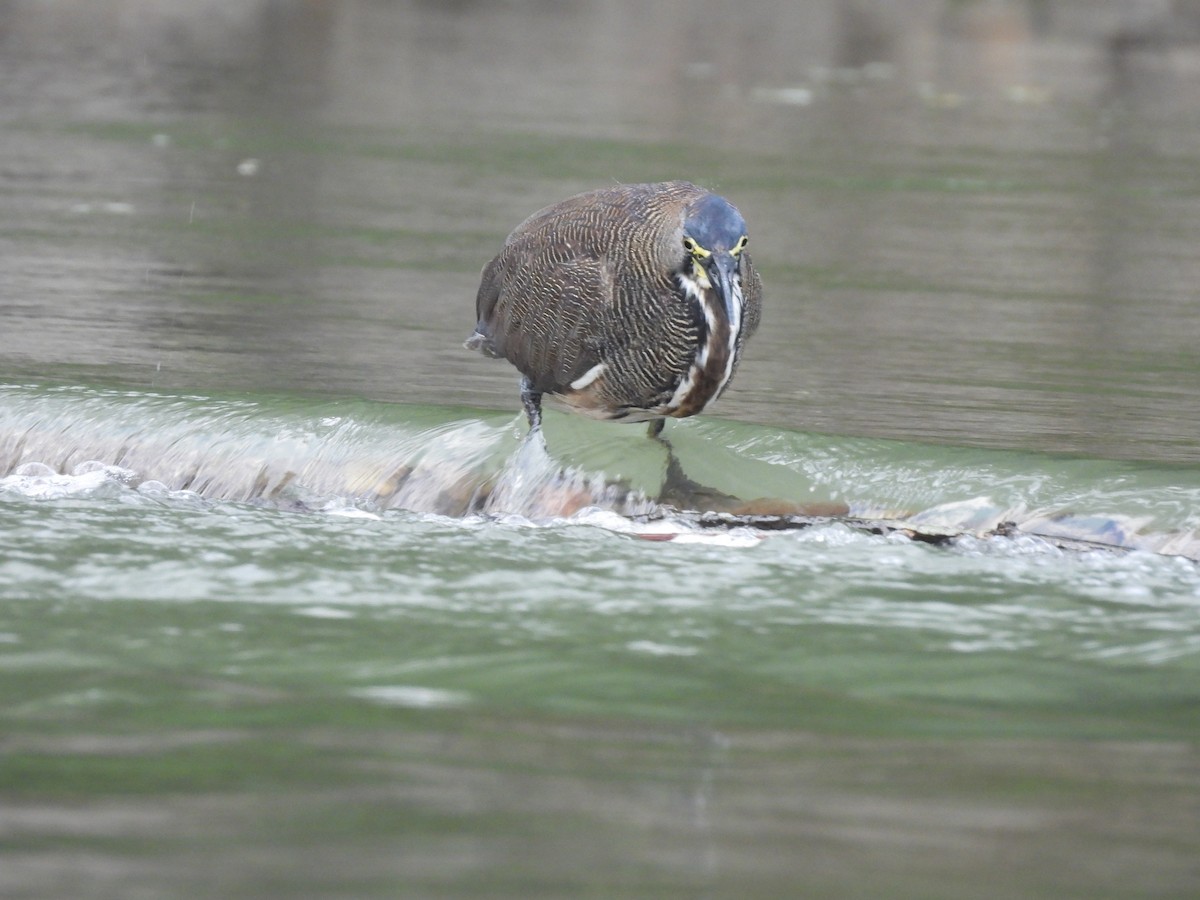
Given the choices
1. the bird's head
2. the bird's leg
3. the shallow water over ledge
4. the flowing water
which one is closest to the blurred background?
the flowing water

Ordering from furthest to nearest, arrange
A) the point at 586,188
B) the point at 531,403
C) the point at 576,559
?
1. the point at 586,188
2. the point at 531,403
3. the point at 576,559

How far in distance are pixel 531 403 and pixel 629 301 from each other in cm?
83

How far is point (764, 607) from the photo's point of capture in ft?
17.6

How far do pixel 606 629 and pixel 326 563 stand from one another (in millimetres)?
962

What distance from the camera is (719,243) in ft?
19.6

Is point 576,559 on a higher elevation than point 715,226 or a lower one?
lower

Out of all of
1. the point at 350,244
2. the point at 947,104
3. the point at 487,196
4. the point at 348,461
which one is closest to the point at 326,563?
the point at 348,461

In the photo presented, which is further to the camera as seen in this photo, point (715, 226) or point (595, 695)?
point (715, 226)

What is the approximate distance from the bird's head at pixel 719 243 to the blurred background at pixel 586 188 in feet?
6.38

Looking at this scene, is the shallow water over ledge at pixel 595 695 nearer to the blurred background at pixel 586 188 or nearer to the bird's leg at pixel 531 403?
the bird's leg at pixel 531 403

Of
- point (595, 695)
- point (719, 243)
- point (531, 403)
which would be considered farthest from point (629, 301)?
point (595, 695)

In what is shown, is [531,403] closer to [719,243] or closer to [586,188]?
[719,243]

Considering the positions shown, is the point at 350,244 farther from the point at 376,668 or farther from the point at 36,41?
the point at 36,41

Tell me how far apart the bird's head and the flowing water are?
2.45 ft
